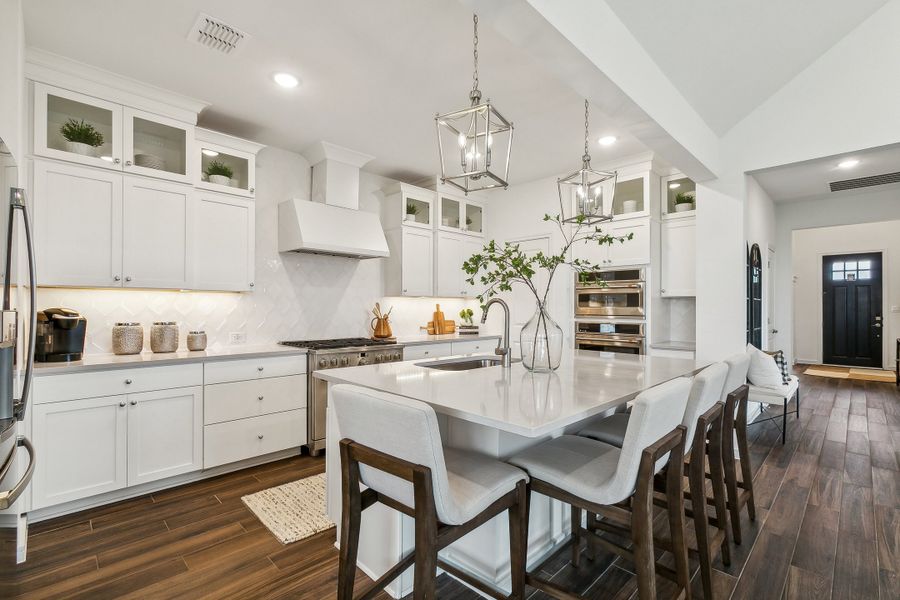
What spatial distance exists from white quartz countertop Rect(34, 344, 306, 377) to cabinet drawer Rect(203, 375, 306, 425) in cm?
20

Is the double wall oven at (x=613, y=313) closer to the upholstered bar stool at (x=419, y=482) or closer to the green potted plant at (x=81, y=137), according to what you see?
the upholstered bar stool at (x=419, y=482)

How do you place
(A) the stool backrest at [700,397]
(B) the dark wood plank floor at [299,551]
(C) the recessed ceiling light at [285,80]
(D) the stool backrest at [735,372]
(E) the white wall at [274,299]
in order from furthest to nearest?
(E) the white wall at [274,299] → (C) the recessed ceiling light at [285,80] → (D) the stool backrest at [735,372] → (B) the dark wood plank floor at [299,551] → (A) the stool backrest at [700,397]

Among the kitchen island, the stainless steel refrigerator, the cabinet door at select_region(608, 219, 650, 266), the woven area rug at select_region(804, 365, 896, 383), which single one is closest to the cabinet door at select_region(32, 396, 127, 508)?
the stainless steel refrigerator

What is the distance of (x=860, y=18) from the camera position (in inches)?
116

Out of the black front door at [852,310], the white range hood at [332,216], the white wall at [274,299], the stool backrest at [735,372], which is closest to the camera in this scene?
the stool backrest at [735,372]

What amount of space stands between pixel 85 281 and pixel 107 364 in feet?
1.91

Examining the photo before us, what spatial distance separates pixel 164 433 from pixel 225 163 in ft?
6.81

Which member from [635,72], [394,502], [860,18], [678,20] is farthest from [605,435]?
[860,18]

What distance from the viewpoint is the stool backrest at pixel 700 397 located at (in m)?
1.70

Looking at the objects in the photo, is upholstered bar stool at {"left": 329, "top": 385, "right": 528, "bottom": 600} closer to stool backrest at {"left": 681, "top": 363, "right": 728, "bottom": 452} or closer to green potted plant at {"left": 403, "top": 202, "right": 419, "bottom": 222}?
stool backrest at {"left": 681, "top": 363, "right": 728, "bottom": 452}

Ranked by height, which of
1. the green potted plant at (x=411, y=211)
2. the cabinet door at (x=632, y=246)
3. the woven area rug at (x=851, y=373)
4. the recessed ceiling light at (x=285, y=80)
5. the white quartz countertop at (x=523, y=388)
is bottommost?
the woven area rug at (x=851, y=373)

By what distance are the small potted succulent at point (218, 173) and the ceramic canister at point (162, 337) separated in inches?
46.0

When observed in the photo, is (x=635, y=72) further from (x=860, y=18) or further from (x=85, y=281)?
(x=85, y=281)

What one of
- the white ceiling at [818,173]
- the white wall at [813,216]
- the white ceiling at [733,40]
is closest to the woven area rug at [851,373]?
the white wall at [813,216]
